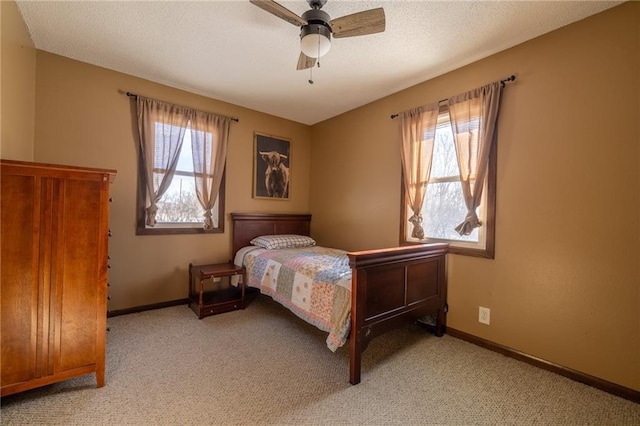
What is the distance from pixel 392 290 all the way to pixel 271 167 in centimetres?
261

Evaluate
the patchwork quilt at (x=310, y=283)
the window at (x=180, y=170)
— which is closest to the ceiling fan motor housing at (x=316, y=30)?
the patchwork quilt at (x=310, y=283)

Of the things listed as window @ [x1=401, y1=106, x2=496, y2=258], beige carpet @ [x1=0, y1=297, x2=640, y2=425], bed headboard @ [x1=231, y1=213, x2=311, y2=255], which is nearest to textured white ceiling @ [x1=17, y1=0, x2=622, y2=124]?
window @ [x1=401, y1=106, x2=496, y2=258]

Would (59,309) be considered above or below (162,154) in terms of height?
below

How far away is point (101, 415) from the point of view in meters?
1.48

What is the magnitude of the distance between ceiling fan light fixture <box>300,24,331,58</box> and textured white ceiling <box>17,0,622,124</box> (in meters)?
0.27

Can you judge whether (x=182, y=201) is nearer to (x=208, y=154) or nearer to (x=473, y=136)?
(x=208, y=154)

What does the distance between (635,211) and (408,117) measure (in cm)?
188

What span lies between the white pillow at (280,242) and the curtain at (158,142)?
3.99ft

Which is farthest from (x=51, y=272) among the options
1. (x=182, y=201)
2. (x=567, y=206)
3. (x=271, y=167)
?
(x=567, y=206)

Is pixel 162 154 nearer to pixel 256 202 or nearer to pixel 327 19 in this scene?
pixel 256 202

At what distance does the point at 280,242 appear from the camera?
347cm

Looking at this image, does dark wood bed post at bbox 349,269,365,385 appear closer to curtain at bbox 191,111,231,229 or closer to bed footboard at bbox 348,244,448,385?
bed footboard at bbox 348,244,448,385

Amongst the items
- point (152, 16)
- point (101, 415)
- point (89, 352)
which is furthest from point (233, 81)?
point (101, 415)

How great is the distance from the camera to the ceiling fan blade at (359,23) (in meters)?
1.65
